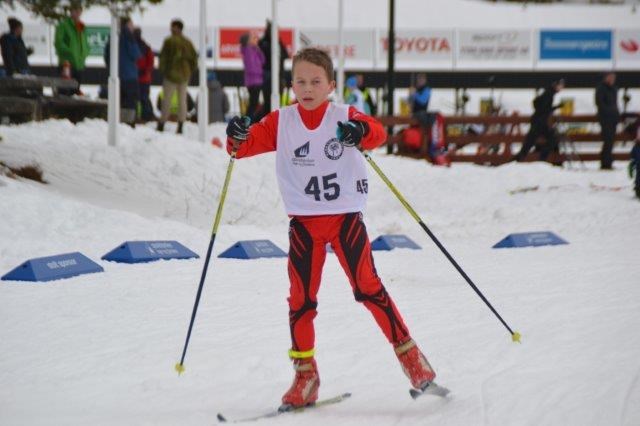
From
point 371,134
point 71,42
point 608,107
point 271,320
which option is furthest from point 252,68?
point 371,134

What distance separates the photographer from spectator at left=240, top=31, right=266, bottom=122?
1736 cm

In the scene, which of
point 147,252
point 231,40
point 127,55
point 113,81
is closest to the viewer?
point 147,252

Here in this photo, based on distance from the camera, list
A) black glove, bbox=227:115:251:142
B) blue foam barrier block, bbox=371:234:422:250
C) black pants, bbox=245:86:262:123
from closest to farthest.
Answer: black glove, bbox=227:115:251:142 < blue foam barrier block, bbox=371:234:422:250 < black pants, bbox=245:86:262:123

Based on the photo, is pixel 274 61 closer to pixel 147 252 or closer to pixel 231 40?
pixel 147 252

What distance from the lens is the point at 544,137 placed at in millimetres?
19734

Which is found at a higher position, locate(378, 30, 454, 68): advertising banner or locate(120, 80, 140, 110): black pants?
locate(378, 30, 454, 68): advertising banner

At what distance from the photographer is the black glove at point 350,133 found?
4.09m

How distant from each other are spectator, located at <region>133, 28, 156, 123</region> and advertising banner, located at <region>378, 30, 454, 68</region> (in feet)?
33.1

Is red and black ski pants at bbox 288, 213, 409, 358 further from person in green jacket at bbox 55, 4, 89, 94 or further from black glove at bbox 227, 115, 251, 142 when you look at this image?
person in green jacket at bbox 55, 4, 89, 94

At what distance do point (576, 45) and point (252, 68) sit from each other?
46.5 feet

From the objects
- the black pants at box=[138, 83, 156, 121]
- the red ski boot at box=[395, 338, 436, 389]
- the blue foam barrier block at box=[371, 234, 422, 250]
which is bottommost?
the blue foam barrier block at box=[371, 234, 422, 250]

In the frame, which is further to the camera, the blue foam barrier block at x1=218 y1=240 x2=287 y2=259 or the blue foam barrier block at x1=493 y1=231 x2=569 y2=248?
the blue foam barrier block at x1=493 y1=231 x2=569 y2=248

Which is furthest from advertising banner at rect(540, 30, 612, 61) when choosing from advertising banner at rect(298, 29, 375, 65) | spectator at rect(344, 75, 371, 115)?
spectator at rect(344, 75, 371, 115)

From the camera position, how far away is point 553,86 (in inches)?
743
